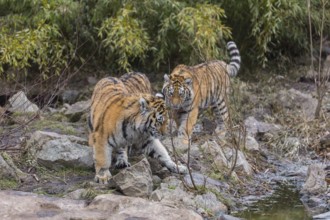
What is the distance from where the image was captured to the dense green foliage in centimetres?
1064

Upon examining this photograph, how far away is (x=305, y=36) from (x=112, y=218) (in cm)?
772

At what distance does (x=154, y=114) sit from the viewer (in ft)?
21.3

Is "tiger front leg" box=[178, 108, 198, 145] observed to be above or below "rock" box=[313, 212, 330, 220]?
above

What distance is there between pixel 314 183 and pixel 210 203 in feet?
4.15

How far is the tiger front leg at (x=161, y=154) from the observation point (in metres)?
6.89

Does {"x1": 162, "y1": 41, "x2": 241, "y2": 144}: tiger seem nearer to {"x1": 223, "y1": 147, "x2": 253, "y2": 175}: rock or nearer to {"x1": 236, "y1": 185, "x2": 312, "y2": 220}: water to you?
{"x1": 223, "y1": 147, "x2": 253, "y2": 175}: rock

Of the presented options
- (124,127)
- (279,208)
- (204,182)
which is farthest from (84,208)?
(279,208)

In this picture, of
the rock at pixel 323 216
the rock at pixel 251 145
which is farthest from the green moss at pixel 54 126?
the rock at pixel 323 216

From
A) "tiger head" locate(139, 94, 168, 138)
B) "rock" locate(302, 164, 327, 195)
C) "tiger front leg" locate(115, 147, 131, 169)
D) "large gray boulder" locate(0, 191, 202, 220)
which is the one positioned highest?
"tiger head" locate(139, 94, 168, 138)

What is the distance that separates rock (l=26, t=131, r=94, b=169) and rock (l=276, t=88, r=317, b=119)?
4207 mm

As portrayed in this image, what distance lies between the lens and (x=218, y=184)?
7.15 meters

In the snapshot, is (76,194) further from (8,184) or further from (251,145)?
(251,145)

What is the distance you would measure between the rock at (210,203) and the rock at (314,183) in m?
1.06

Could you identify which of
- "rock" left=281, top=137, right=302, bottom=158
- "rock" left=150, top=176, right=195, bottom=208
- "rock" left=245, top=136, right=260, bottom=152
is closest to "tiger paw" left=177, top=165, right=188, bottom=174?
"rock" left=150, top=176, right=195, bottom=208
